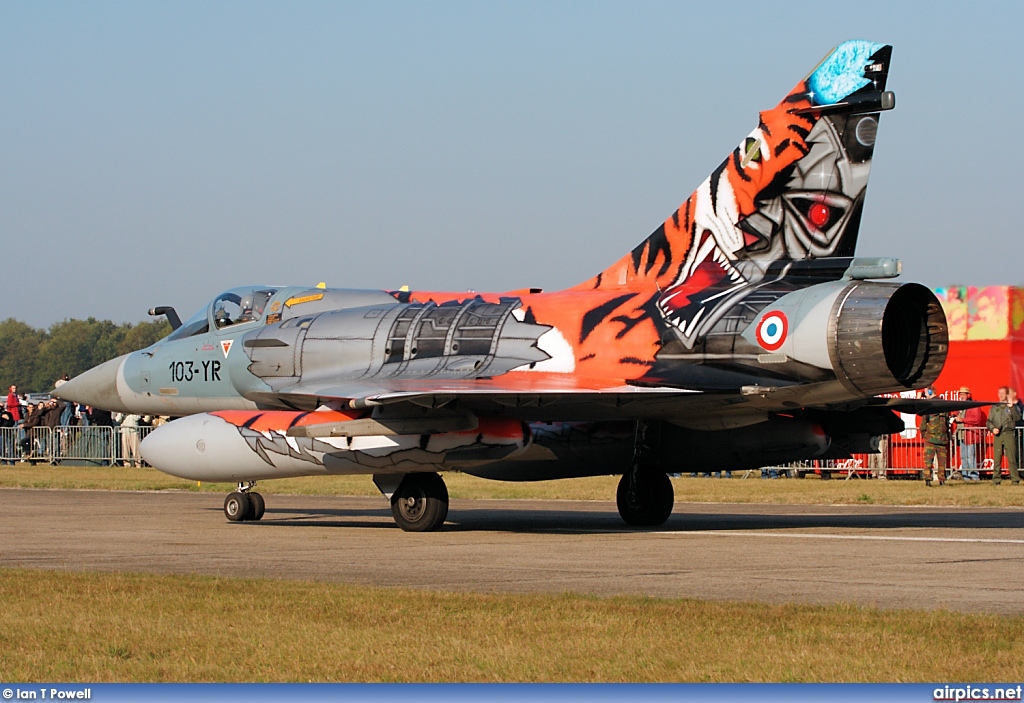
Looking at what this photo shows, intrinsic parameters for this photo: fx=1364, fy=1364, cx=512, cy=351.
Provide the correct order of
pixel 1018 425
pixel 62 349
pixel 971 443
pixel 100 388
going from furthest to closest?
1. pixel 62 349
2. pixel 1018 425
3. pixel 971 443
4. pixel 100 388

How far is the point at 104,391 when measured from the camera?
2031cm

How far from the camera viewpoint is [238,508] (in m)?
17.3

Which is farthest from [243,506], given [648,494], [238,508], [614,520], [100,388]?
[648,494]

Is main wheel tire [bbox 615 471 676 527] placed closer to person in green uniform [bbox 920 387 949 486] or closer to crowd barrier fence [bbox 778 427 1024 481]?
person in green uniform [bbox 920 387 949 486]

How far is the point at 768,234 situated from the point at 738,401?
6.78 ft

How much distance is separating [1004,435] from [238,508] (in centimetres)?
1446

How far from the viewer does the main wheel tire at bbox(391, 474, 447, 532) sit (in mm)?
15641

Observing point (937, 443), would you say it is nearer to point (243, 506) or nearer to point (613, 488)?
point (613, 488)

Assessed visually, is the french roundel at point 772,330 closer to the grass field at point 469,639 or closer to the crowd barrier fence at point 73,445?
the grass field at point 469,639

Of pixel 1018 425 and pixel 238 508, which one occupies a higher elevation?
pixel 1018 425

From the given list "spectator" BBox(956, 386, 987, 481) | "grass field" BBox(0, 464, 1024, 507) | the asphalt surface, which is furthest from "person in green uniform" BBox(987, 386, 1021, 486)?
the asphalt surface

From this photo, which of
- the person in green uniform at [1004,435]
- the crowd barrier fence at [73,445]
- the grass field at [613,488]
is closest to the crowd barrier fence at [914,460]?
the grass field at [613,488]

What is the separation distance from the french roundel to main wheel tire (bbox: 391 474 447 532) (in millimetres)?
4154

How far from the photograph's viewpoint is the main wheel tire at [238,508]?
17.3 m
